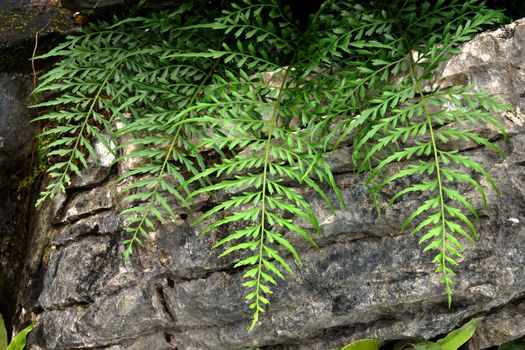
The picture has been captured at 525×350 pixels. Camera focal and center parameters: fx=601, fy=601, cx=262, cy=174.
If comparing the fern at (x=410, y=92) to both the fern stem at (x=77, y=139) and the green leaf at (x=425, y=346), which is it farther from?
the fern stem at (x=77, y=139)

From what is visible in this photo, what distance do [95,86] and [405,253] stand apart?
1562 mm

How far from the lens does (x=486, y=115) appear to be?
2146 mm

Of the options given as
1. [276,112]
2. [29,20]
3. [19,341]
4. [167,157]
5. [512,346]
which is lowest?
[19,341]

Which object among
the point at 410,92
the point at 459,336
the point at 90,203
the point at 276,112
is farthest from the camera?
the point at 90,203

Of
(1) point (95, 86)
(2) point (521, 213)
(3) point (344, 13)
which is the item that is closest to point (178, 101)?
(1) point (95, 86)

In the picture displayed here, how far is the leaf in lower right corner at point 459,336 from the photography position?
2.54m

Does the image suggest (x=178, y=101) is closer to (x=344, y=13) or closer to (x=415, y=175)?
(x=344, y=13)

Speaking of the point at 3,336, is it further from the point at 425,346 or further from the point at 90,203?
the point at 425,346

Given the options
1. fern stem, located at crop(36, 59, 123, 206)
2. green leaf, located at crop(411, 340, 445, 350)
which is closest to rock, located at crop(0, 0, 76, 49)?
fern stem, located at crop(36, 59, 123, 206)

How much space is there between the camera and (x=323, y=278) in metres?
2.58

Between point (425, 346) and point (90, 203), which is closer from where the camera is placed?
point (425, 346)

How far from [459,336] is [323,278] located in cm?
62

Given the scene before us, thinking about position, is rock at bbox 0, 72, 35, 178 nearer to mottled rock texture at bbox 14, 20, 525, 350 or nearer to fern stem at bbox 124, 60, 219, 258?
mottled rock texture at bbox 14, 20, 525, 350

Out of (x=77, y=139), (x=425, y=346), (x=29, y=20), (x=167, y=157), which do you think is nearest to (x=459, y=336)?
(x=425, y=346)
